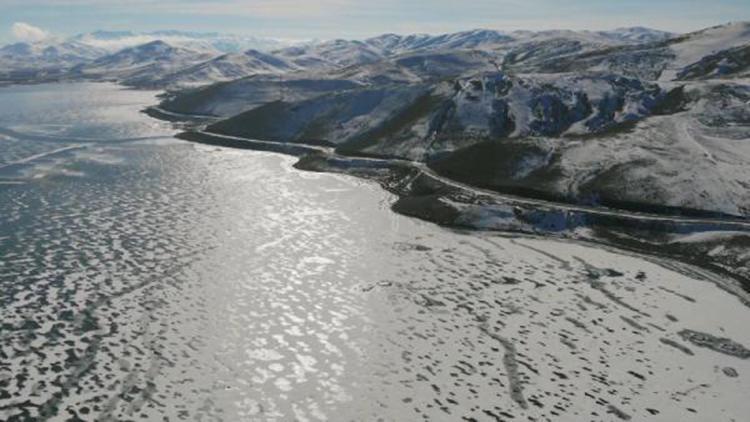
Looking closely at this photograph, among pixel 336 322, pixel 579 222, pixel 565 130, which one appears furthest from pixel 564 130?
pixel 336 322

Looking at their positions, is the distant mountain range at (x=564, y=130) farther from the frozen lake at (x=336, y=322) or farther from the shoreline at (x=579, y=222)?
the frozen lake at (x=336, y=322)

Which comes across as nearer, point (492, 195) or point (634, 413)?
point (634, 413)

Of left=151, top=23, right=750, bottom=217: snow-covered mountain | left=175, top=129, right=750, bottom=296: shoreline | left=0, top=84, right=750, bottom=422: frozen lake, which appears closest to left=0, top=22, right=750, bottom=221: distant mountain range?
left=151, top=23, right=750, bottom=217: snow-covered mountain

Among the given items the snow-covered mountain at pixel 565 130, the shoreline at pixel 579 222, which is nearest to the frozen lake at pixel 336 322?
the shoreline at pixel 579 222

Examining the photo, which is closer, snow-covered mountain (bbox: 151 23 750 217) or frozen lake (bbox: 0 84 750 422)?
frozen lake (bbox: 0 84 750 422)

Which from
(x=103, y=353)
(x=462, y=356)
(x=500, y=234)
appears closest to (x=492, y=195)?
(x=500, y=234)

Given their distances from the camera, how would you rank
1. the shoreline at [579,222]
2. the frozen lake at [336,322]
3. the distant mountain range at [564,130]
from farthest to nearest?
the distant mountain range at [564,130] → the shoreline at [579,222] → the frozen lake at [336,322]

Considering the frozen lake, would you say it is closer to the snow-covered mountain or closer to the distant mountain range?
the distant mountain range

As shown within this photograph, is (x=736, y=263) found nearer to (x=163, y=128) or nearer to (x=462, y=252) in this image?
(x=462, y=252)
